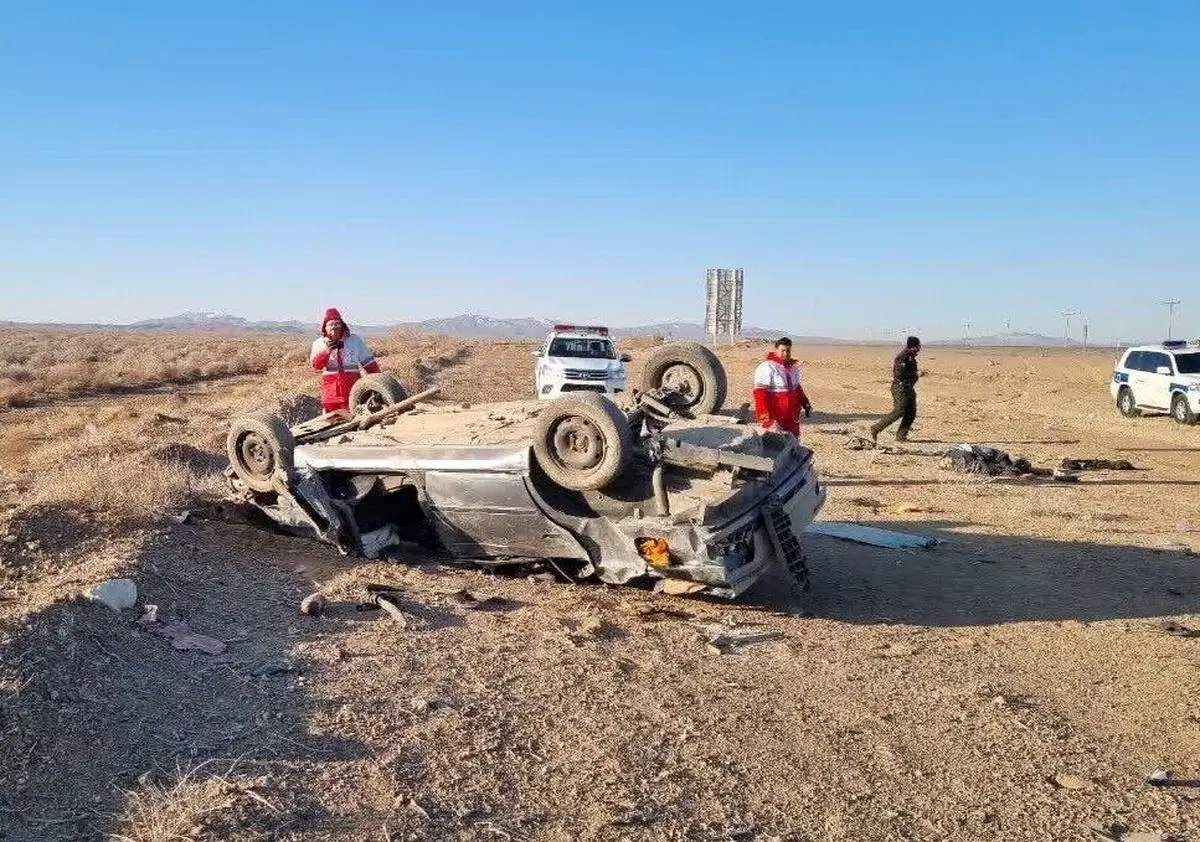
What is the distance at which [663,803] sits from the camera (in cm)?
387

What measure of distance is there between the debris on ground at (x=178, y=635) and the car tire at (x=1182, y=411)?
1959cm

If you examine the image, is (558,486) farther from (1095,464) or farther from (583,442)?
(1095,464)

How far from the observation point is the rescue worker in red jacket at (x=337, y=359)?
29.7 feet

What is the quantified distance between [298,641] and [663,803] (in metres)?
2.50

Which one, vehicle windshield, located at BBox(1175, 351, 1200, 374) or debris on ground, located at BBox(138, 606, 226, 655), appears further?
vehicle windshield, located at BBox(1175, 351, 1200, 374)

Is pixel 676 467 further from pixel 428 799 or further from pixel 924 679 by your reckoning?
pixel 428 799

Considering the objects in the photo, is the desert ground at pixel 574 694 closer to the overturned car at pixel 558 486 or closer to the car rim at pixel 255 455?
the overturned car at pixel 558 486

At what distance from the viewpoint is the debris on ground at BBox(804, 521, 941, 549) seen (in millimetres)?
8617

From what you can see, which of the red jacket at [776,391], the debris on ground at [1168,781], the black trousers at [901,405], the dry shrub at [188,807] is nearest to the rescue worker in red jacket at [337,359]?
the red jacket at [776,391]

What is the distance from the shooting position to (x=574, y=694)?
496 cm

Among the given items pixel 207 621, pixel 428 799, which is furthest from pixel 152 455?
pixel 428 799

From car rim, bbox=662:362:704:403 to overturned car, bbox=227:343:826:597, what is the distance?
0.76 m

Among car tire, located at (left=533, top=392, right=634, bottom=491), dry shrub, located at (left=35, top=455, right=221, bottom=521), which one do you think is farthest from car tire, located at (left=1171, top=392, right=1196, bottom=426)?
dry shrub, located at (left=35, top=455, right=221, bottom=521)

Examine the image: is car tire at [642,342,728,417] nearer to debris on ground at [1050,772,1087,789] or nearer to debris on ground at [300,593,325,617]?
debris on ground at [300,593,325,617]
